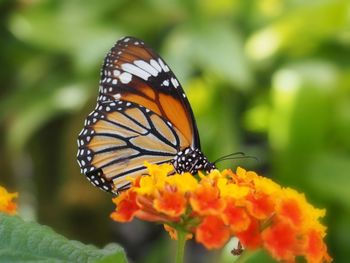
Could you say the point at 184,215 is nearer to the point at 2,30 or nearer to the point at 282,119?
the point at 282,119

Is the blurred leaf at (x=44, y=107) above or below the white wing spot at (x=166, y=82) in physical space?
above

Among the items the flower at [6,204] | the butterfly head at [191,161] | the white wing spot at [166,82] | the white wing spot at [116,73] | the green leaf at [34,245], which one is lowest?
the green leaf at [34,245]

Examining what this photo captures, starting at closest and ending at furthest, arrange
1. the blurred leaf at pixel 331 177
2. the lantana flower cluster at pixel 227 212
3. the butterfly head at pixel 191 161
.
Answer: the lantana flower cluster at pixel 227 212 → the butterfly head at pixel 191 161 → the blurred leaf at pixel 331 177

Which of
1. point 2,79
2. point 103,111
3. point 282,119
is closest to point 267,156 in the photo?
point 282,119

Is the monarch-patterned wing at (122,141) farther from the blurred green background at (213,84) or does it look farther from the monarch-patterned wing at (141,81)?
the blurred green background at (213,84)

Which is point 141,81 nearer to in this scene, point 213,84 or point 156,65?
point 156,65

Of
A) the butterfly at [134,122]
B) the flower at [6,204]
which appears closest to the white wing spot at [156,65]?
the butterfly at [134,122]
